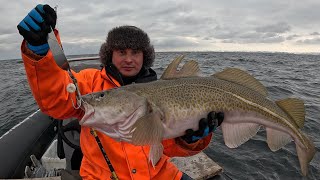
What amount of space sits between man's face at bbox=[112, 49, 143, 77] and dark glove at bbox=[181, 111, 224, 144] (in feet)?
4.07

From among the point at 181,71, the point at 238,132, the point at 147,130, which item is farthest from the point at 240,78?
the point at 147,130

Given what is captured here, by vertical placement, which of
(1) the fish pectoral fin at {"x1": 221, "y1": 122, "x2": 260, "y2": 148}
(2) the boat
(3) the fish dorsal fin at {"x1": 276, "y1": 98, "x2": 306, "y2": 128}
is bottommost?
(2) the boat

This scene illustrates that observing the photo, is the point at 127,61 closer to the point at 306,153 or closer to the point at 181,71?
the point at 181,71

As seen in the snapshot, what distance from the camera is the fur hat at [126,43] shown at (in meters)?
4.22

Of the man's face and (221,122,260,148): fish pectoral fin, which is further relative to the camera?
the man's face

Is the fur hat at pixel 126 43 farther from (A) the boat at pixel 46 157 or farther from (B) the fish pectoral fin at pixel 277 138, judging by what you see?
(B) the fish pectoral fin at pixel 277 138

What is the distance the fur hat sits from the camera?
4.22 metres

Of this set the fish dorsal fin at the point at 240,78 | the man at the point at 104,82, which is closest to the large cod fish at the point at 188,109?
the fish dorsal fin at the point at 240,78

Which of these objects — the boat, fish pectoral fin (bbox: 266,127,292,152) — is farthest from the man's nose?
fish pectoral fin (bbox: 266,127,292,152)

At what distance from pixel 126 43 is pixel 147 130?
1620 millimetres

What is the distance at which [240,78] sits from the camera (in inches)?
150

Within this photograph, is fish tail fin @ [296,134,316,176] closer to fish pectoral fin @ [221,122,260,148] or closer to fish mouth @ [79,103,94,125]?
fish pectoral fin @ [221,122,260,148]

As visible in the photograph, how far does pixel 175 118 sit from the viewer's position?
10.5 feet

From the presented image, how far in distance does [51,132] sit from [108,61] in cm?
357
